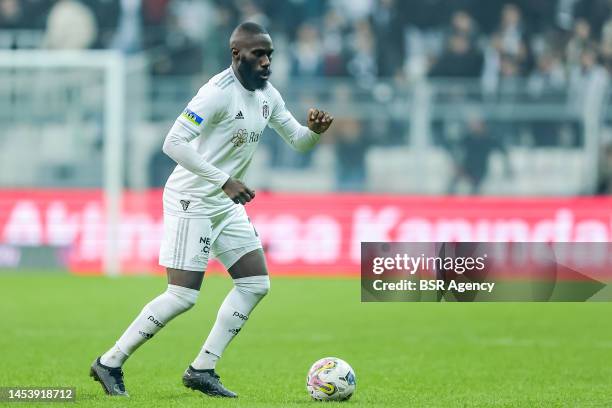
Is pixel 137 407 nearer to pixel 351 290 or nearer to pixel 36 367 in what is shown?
pixel 36 367

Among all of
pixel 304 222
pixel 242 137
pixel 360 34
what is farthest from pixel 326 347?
pixel 360 34

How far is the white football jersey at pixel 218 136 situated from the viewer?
24.0ft

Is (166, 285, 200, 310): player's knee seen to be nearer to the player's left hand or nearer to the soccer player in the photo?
the soccer player

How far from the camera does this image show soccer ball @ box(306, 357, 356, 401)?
727cm

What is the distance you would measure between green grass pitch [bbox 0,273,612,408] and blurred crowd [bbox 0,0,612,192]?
15.0ft

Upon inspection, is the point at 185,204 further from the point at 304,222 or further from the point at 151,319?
the point at 304,222

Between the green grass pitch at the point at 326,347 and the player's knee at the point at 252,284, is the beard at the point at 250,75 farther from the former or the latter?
the green grass pitch at the point at 326,347

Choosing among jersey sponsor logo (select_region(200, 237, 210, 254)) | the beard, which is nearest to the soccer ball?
jersey sponsor logo (select_region(200, 237, 210, 254))

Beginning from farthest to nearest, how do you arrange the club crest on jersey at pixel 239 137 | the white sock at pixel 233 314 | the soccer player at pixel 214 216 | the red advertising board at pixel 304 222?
the red advertising board at pixel 304 222
the white sock at pixel 233 314
the club crest on jersey at pixel 239 137
the soccer player at pixel 214 216

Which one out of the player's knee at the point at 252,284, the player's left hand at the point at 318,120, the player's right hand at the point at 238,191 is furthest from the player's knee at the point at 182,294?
the player's left hand at the point at 318,120

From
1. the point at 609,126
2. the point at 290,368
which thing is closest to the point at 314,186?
the point at 609,126

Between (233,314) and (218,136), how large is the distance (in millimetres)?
1109

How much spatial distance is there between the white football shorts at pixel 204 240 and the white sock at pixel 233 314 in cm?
18

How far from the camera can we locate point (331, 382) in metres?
7.27
